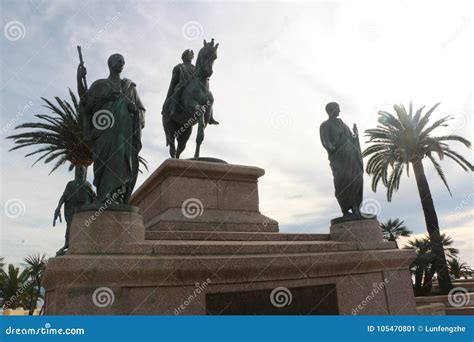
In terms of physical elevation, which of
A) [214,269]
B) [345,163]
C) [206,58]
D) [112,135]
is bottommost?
[214,269]

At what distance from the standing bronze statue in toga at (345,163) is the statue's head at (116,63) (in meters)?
4.70

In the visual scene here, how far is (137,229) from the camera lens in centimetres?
547

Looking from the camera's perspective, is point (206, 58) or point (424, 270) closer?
point (206, 58)

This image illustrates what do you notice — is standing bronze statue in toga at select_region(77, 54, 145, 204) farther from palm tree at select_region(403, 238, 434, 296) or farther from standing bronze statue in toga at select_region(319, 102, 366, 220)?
palm tree at select_region(403, 238, 434, 296)

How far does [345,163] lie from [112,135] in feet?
16.4

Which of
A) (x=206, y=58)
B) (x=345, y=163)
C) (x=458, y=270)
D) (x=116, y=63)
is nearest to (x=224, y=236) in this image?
(x=345, y=163)

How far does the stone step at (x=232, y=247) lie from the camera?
17.5ft

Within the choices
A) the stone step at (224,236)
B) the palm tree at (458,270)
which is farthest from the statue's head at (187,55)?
the palm tree at (458,270)

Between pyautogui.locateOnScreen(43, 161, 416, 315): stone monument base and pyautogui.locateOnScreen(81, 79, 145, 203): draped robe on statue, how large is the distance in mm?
582

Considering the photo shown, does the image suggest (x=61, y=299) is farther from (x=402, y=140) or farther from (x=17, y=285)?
(x=17, y=285)

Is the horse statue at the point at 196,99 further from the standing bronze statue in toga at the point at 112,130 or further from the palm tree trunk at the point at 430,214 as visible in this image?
the palm tree trunk at the point at 430,214

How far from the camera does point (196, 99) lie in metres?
9.01

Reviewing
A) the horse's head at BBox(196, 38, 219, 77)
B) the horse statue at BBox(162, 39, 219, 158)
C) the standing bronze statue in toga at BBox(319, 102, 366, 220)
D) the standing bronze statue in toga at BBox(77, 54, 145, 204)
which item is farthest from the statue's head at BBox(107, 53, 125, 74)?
the standing bronze statue in toga at BBox(319, 102, 366, 220)

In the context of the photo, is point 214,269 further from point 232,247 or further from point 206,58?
point 206,58
